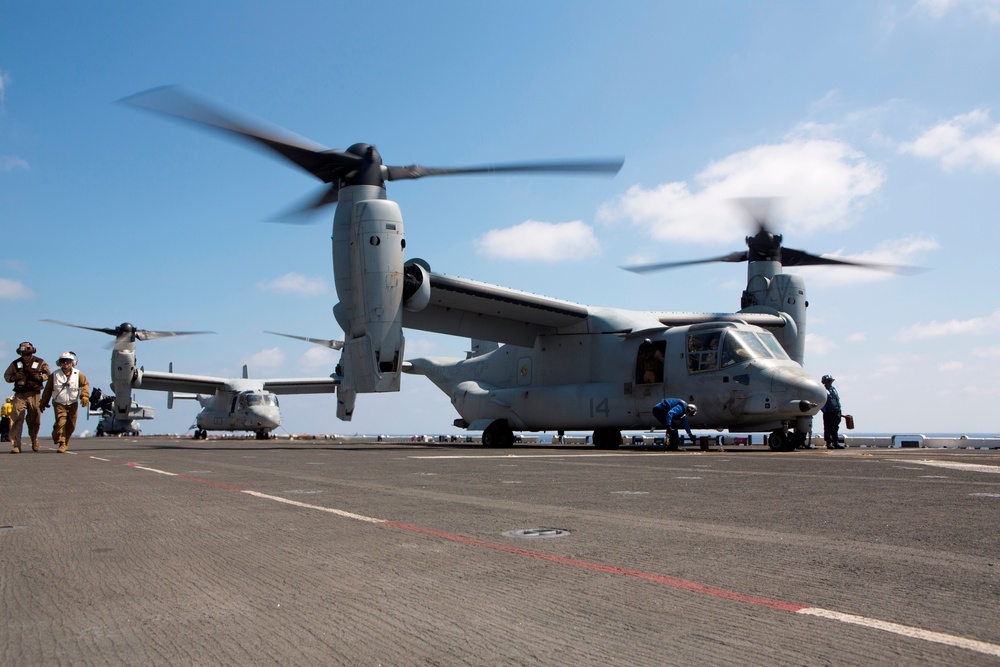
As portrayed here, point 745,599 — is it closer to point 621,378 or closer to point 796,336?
point 621,378

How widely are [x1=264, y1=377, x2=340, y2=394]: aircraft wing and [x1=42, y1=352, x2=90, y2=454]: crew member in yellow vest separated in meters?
30.4

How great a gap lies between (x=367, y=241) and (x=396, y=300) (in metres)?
1.59

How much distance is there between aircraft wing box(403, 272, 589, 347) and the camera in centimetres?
2019

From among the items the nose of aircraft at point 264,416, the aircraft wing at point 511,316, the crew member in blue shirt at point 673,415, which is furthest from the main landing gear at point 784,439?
the nose of aircraft at point 264,416

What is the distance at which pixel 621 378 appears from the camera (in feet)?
65.0

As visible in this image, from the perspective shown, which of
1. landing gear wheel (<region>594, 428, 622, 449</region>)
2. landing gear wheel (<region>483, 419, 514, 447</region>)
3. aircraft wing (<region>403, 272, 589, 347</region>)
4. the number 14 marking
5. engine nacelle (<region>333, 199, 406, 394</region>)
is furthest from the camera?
landing gear wheel (<region>483, 419, 514, 447</region>)

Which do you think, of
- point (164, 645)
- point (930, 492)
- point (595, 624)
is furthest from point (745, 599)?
point (930, 492)

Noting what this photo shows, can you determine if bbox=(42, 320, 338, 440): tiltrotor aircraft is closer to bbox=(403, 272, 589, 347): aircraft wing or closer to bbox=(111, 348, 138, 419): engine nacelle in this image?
A: bbox=(111, 348, 138, 419): engine nacelle

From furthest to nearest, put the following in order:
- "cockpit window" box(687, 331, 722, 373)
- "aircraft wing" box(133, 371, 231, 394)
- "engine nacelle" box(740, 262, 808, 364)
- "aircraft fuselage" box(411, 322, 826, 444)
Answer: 1. "aircraft wing" box(133, 371, 231, 394)
2. "engine nacelle" box(740, 262, 808, 364)
3. "cockpit window" box(687, 331, 722, 373)
4. "aircraft fuselage" box(411, 322, 826, 444)

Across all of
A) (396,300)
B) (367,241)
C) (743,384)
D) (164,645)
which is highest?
(367,241)

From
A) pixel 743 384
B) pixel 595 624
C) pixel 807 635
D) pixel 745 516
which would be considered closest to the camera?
pixel 807 635

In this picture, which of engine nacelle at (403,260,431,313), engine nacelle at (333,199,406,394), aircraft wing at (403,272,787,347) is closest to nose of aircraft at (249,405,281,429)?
aircraft wing at (403,272,787,347)

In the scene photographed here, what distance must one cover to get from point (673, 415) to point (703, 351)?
2097 millimetres

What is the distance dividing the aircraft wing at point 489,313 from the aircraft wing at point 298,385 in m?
25.2
